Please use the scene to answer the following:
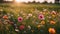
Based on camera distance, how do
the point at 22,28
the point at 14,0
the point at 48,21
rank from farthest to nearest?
1. the point at 14,0
2. the point at 48,21
3. the point at 22,28

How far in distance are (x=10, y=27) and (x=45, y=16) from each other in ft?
2.46

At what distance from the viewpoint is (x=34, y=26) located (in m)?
3.03

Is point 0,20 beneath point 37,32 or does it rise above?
above

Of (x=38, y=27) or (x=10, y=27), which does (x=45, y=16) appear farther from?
(x=10, y=27)

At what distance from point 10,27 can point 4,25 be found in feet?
0.35

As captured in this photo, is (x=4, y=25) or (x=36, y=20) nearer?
(x=4, y=25)

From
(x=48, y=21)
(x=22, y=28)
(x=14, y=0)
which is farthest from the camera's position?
(x=14, y=0)

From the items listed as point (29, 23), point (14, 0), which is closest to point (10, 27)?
point (29, 23)

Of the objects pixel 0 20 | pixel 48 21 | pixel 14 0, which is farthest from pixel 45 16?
pixel 14 0

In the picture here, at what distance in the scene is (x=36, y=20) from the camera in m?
3.18

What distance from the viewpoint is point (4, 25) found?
9.80ft

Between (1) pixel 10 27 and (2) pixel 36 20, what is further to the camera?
(2) pixel 36 20

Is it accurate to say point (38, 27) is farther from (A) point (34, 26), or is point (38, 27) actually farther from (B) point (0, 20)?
(B) point (0, 20)

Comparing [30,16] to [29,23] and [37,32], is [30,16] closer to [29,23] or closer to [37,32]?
[29,23]
